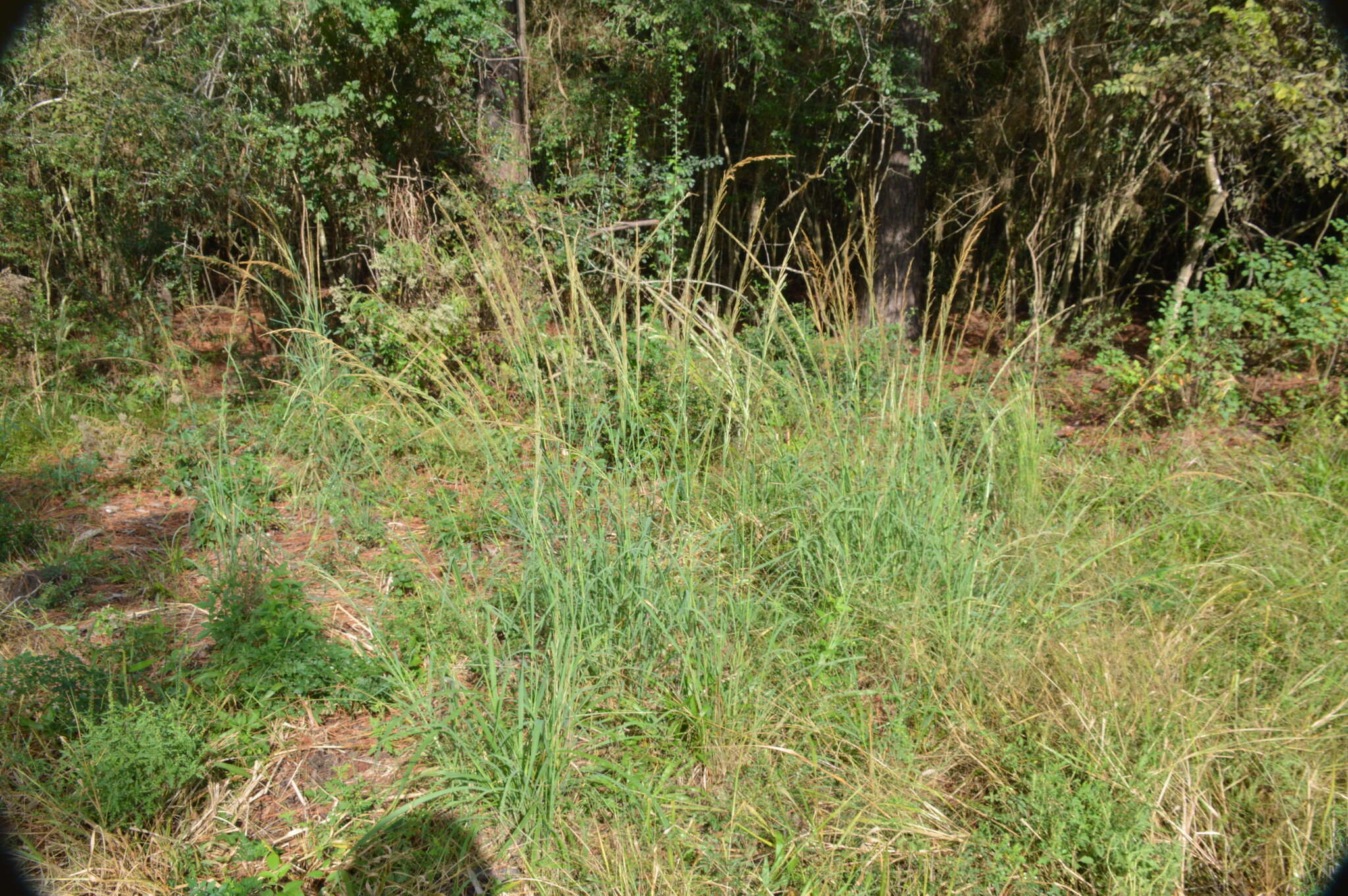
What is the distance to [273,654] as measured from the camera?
9.05 ft

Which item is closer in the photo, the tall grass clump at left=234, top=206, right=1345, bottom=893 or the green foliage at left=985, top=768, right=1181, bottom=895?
the green foliage at left=985, top=768, right=1181, bottom=895

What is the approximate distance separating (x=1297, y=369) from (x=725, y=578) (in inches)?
184

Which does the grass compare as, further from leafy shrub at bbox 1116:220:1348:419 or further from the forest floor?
leafy shrub at bbox 1116:220:1348:419

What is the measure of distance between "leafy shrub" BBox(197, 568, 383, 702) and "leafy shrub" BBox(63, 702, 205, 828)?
0.25 m

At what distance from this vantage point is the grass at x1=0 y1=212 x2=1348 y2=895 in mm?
2229

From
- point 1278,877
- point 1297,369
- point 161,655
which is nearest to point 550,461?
point 161,655

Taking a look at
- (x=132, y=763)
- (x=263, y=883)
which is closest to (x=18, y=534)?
(x=132, y=763)

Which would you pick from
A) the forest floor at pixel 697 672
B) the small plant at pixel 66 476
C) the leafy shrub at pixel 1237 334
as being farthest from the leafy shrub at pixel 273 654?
the leafy shrub at pixel 1237 334

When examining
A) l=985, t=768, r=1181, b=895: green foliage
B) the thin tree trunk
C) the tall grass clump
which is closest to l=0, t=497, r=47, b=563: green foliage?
the tall grass clump

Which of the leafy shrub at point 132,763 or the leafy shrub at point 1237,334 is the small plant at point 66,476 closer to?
the leafy shrub at point 132,763

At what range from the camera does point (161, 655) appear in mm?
2863

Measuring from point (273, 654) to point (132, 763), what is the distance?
1.62 ft

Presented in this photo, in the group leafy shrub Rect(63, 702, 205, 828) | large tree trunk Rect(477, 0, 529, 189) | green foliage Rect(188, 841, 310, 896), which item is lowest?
green foliage Rect(188, 841, 310, 896)

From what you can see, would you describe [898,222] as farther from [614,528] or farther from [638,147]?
[614,528]
